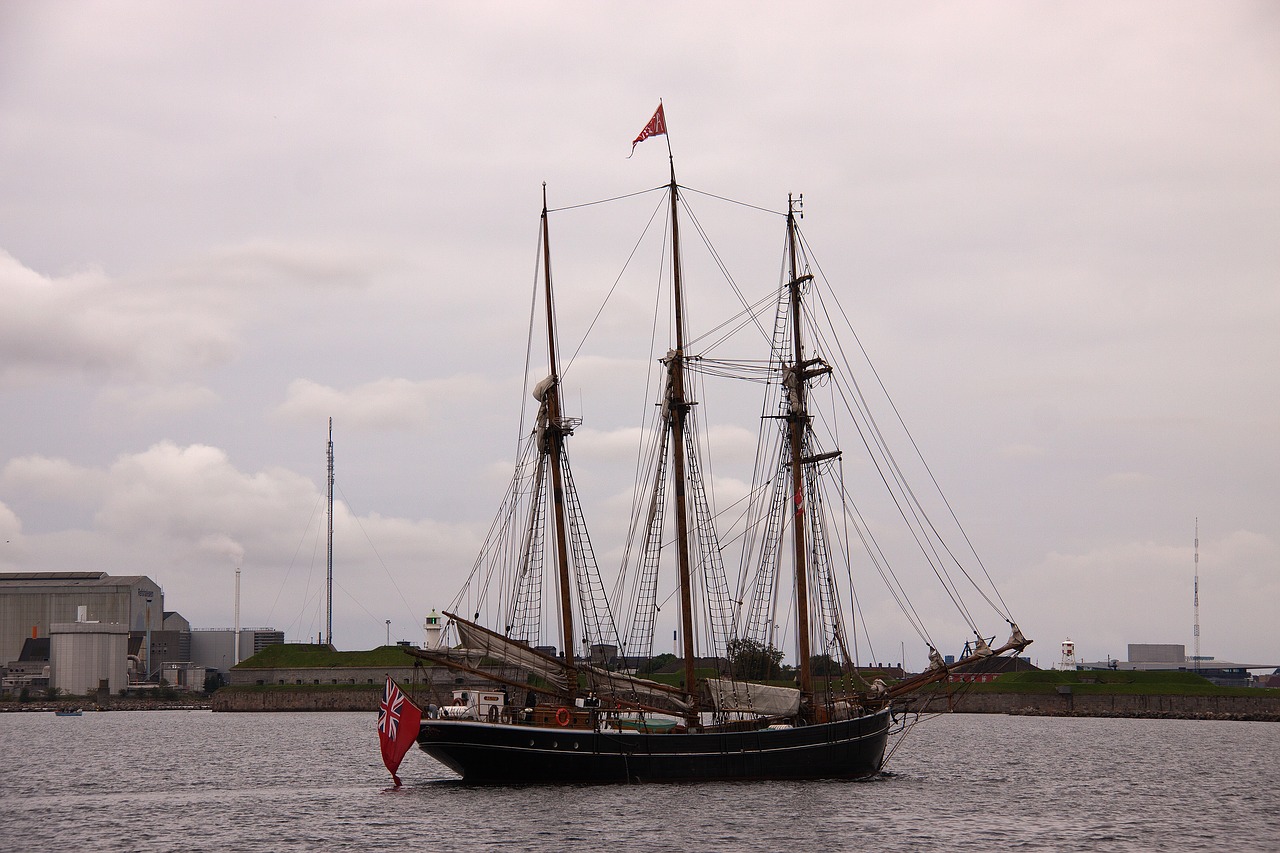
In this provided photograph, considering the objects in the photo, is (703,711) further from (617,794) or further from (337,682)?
(337,682)

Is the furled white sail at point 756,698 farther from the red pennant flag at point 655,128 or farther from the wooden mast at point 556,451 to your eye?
the red pennant flag at point 655,128

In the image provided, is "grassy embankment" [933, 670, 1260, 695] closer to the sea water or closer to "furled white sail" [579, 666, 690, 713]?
the sea water

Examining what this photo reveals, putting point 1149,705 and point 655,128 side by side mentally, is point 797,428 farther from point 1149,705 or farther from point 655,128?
point 1149,705

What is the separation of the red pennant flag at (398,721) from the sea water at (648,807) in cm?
269

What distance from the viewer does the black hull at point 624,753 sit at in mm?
57719

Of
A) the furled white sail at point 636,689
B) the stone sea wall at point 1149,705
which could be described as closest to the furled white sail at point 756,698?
the furled white sail at point 636,689

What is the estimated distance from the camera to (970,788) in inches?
2672

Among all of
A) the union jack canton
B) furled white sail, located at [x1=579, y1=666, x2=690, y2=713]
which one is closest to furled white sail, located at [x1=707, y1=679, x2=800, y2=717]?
furled white sail, located at [x1=579, y1=666, x2=690, y2=713]

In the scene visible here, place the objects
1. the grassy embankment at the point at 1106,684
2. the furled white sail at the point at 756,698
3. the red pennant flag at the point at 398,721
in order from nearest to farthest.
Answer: the red pennant flag at the point at 398,721 → the furled white sail at the point at 756,698 → the grassy embankment at the point at 1106,684

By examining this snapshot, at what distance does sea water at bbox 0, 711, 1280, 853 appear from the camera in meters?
48.3

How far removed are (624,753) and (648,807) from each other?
4565 millimetres

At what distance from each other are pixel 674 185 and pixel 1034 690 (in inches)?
4561

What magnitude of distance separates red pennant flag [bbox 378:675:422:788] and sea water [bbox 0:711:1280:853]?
269 cm

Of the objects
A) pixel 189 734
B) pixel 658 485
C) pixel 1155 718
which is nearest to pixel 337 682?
pixel 189 734
